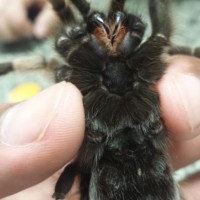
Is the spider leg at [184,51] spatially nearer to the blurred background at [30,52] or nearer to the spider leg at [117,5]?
the spider leg at [117,5]

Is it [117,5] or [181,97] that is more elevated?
[117,5]

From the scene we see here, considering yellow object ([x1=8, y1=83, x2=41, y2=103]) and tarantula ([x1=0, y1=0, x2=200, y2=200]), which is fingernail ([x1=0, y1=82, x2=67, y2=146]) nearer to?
tarantula ([x1=0, y1=0, x2=200, y2=200])

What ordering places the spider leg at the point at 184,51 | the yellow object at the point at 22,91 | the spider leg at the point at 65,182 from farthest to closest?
the yellow object at the point at 22,91
the spider leg at the point at 184,51
the spider leg at the point at 65,182

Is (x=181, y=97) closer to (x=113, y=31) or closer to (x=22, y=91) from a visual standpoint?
(x=113, y=31)

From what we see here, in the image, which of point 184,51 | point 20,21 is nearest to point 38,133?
point 184,51

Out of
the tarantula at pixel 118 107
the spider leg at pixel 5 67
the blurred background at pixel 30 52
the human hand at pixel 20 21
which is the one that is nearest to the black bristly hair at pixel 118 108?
the tarantula at pixel 118 107

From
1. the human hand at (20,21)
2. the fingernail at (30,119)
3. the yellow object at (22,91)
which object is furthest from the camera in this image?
the human hand at (20,21)

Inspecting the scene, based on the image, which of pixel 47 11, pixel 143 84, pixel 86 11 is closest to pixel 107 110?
→ pixel 143 84
